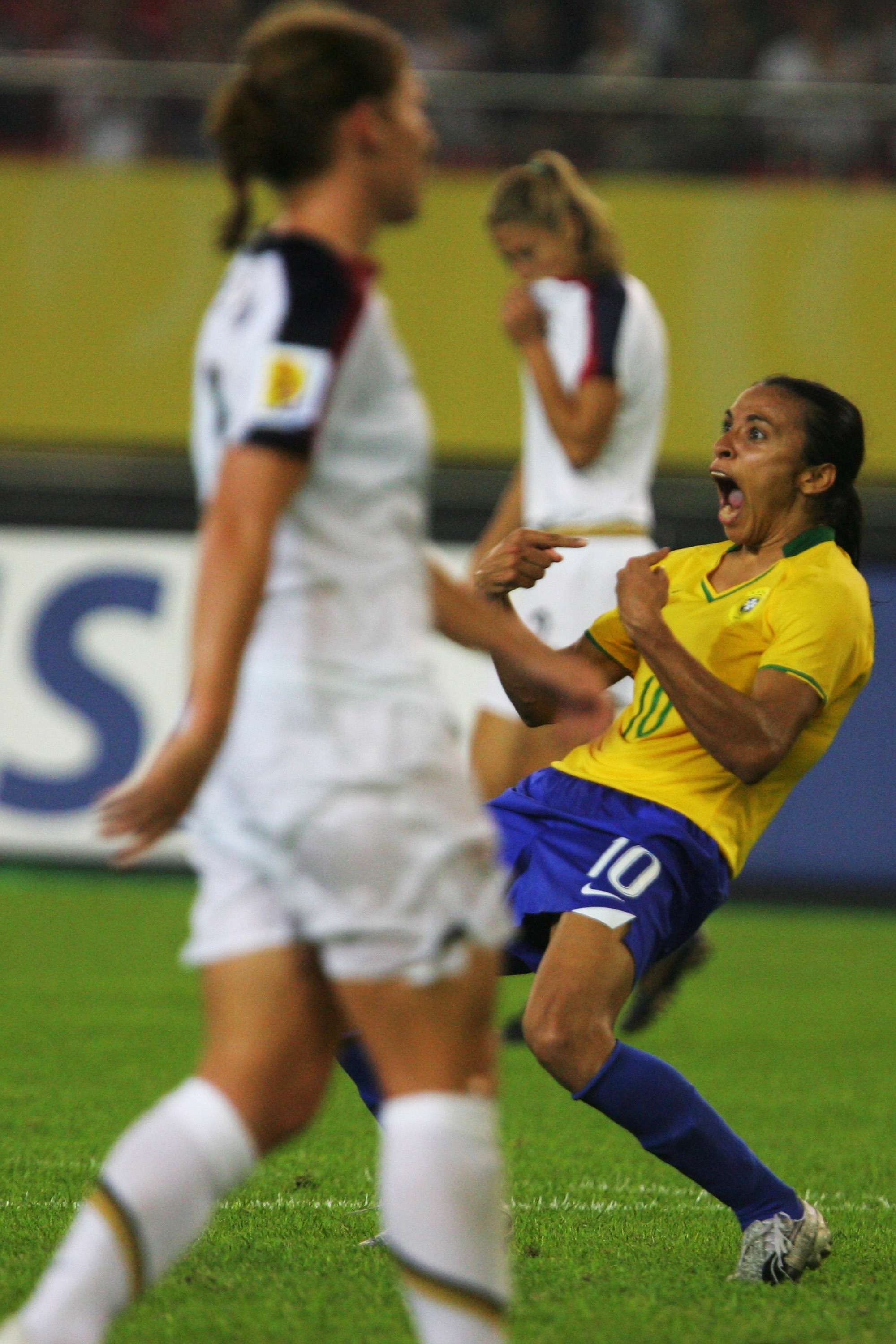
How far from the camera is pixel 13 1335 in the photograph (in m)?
2.12

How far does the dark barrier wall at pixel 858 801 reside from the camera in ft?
31.1

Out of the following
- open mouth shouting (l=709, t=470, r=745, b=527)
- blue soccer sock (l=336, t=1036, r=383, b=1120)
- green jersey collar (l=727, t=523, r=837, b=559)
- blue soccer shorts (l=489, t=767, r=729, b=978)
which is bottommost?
blue soccer sock (l=336, t=1036, r=383, b=1120)

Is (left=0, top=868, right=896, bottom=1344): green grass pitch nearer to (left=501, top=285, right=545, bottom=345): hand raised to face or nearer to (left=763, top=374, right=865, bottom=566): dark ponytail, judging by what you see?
(left=763, top=374, right=865, bottom=566): dark ponytail

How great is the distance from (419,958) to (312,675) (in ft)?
1.14

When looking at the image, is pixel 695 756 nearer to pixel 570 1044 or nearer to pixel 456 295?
pixel 570 1044

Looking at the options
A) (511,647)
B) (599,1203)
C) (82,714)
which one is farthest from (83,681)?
(511,647)

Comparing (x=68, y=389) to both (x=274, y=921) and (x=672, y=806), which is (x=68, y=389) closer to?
(x=672, y=806)

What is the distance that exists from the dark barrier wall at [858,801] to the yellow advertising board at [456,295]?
6.18 ft

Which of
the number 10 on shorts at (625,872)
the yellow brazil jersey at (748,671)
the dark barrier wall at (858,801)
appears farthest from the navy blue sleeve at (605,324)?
the dark barrier wall at (858,801)

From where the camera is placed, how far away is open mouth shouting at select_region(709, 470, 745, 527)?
3.58 metres

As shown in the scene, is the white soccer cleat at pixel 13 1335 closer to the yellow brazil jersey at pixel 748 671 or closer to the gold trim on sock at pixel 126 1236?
the gold trim on sock at pixel 126 1236

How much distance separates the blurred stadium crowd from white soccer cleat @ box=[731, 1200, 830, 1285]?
8226 millimetres

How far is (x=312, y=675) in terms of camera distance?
2215mm

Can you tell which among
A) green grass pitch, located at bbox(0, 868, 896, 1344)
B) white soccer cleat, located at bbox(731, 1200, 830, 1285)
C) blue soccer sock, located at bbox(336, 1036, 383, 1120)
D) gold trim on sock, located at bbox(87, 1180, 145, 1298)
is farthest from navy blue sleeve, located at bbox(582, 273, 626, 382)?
gold trim on sock, located at bbox(87, 1180, 145, 1298)
